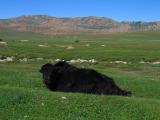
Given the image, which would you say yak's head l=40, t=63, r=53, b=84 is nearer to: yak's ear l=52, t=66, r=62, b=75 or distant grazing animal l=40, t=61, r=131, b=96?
distant grazing animal l=40, t=61, r=131, b=96

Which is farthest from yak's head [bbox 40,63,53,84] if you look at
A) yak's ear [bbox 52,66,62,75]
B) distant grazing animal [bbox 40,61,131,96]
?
yak's ear [bbox 52,66,62,75]

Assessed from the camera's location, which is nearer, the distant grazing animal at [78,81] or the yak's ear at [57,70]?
the distant grazing animal at [78,81]

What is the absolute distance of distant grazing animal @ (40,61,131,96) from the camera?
57.9 ft

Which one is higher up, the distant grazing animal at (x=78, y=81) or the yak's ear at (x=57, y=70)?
the yak's ear at (x=57, y=70)

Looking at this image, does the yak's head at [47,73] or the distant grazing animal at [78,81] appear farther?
the yak's head at [47,73]

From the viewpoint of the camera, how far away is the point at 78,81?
58.9 ft

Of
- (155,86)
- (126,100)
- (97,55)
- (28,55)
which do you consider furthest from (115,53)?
(126,100)

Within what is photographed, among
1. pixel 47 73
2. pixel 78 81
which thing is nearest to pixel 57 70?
pixel 47 73

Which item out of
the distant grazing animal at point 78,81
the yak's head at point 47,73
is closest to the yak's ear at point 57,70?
the distant grazing animal at point 78,81

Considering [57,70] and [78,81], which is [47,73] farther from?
[78,81]

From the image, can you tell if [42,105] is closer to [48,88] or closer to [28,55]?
[48,88]

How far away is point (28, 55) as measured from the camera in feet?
166

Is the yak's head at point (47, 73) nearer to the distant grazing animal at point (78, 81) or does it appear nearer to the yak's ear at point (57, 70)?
the distant grazing animal at point (78, 81)

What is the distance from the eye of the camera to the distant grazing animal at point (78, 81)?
1764cm
